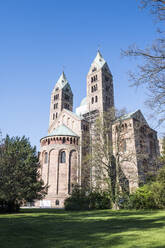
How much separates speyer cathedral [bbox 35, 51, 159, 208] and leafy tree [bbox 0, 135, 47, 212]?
1239 cm

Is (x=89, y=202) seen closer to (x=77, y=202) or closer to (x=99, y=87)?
(x=77, y=202)

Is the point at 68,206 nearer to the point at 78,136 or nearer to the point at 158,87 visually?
the point at 78,136

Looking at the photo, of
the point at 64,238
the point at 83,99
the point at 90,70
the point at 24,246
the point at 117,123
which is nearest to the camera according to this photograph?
the point at 24,246

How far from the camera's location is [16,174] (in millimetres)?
19750

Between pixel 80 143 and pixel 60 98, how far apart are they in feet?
82.6

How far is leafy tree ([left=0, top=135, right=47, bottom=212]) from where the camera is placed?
1928cm

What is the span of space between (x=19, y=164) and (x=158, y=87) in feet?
53.1

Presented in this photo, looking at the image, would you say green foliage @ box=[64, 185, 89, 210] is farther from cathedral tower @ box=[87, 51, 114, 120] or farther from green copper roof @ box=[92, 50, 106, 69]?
green copper roof @ box=[92, 50, 106, 69]

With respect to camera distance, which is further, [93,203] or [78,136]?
[78,136]

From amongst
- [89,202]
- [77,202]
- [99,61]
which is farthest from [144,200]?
[99,61]

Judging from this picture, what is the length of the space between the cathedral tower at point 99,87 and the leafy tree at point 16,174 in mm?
27220

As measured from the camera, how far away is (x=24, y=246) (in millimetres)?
6211

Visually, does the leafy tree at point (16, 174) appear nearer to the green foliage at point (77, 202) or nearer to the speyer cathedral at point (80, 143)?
the green foliage at point (77, 202)

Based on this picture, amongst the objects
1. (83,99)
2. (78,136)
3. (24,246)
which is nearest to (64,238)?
(24,246)
